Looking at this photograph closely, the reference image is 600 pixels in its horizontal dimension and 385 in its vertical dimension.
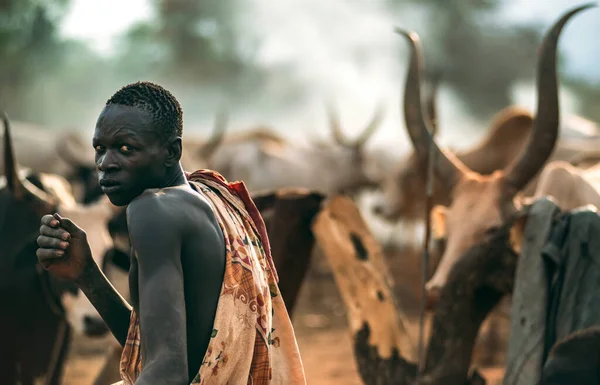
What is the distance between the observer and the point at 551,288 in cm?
373

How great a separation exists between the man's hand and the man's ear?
278 mm

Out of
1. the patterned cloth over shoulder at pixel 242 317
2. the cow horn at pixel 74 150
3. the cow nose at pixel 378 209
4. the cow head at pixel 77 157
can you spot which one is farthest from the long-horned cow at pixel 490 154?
the cow horn at pixel 74 150

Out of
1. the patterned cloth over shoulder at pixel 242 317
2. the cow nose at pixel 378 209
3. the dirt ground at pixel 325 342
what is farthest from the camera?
the cow nose at pixel 378 209

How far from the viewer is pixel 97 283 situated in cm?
213

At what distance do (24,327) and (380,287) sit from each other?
2008 mm

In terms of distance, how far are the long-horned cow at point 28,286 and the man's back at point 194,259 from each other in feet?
8.96

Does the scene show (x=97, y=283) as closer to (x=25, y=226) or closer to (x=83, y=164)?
(x=25, y=226)

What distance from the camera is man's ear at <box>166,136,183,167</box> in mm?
1928

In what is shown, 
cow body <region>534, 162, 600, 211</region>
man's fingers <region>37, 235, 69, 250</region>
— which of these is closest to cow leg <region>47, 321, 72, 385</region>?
cow body <region>534, 162, 600, 211</region>

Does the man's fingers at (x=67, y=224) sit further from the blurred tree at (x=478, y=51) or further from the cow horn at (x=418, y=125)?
the blurred tree at (x=478, y=51)

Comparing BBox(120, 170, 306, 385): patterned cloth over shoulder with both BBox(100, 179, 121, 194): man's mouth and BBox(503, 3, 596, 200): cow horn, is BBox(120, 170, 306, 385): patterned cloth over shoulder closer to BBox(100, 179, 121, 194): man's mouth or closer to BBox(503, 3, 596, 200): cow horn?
BBox(100, 179, 121, 194): man's mouth

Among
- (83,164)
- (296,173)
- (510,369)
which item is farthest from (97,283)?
(296,173)

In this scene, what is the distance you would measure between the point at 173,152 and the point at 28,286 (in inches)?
119

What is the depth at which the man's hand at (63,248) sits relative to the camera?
1937mm
